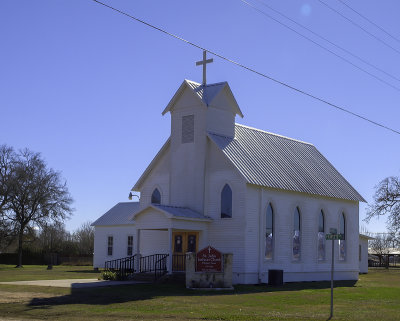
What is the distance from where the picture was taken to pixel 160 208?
32.9 m

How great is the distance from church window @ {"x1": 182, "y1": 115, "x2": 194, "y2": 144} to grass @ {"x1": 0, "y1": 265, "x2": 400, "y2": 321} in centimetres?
953

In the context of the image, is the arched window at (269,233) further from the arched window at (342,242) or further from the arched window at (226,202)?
the arched window at (342,242)

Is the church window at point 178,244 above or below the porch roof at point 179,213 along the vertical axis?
below

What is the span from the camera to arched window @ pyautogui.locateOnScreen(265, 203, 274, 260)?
35.3 m

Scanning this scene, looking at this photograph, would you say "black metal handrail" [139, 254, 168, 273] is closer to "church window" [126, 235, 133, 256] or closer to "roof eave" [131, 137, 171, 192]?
"roof eave" [131, 137, 171, 192]

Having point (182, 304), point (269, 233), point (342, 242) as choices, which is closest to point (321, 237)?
point (342, 242)

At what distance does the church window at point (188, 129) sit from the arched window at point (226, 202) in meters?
3.63

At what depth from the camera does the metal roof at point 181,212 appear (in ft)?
107

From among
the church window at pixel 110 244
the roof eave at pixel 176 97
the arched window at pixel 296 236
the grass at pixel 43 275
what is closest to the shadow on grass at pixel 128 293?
the arched window at pixel 296 236

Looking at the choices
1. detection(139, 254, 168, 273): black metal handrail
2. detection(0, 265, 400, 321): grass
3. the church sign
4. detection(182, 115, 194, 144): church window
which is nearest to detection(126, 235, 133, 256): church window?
detection(139, 254, 168, 273): black metal handrail

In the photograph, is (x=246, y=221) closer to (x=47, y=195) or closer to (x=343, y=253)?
(x=343, y=253)

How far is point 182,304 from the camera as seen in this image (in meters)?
22.5

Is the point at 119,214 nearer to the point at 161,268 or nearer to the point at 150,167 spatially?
the point at 150,167

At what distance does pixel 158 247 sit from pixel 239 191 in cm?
659
